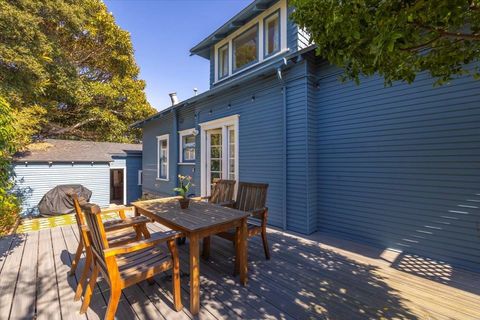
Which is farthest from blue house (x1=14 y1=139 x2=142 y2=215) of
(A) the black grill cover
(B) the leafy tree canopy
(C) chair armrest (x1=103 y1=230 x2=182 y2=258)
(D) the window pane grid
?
(C) chair armrest (x1=103 y1=230 x2=182 y2=258)

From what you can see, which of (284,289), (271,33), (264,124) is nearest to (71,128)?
(271,33)

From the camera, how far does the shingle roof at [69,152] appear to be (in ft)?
27.8

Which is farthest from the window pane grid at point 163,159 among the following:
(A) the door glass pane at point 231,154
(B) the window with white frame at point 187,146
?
(A) the door glass pane at point 231,154

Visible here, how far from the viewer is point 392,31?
1260mm

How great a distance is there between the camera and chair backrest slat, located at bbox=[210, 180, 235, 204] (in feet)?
13.3

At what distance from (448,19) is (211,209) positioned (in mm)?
2909

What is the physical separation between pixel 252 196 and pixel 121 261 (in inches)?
79.0

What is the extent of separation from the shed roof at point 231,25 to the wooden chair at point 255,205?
4.58 m

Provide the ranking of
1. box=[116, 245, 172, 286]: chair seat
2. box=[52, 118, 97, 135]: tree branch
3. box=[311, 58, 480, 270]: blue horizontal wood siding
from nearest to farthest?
1. box=[116, 245, 172, 286]: chair seat
2. box=[311, 58, 480, 270]: blue horizontal wood siding
3. box=[52, 118, 97, 135]: tree branch

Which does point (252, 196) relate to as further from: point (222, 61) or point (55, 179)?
point (55, 179)

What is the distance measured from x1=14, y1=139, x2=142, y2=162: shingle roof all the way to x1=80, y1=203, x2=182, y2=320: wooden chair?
8.51 m

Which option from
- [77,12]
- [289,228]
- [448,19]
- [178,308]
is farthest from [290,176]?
[77,12]

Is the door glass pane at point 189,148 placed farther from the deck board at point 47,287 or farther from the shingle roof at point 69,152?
the shingle roof at point 69,152

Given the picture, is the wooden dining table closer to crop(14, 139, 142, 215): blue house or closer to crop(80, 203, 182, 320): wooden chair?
crop(80, 203, 182, 320): wooden chair
